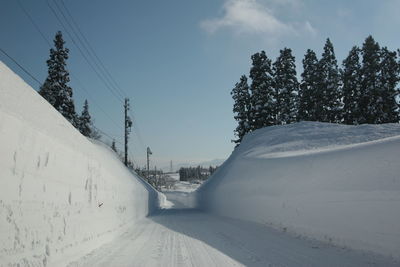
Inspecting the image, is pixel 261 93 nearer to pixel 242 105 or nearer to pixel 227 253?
pixel 242 105

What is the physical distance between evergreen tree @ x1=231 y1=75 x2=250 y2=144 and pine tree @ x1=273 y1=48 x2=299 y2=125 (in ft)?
16.6

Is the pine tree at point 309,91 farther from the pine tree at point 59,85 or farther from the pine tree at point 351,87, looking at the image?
the pine tree at point 59,85

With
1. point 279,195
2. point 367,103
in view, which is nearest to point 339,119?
point 367,103

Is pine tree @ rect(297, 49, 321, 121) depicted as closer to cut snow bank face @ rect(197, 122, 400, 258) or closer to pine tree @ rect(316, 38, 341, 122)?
pine tree @ rect(316, 38, 341, 122)

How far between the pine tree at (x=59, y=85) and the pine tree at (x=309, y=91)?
29.3m

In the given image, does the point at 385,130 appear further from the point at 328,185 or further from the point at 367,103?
the point at 367,103

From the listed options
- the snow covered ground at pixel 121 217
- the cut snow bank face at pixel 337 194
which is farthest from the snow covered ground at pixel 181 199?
the snow covered ground at pixel 121 217

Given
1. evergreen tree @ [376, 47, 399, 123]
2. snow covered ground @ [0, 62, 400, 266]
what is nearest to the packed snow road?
snow covered ground @ [0, 62, 400, 266]

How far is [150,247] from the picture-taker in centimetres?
800

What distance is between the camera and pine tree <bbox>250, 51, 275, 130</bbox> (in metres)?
42.9

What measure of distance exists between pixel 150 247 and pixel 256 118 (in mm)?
37187

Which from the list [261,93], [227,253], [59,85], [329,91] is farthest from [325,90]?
[227,253]

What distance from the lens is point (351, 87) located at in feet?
136

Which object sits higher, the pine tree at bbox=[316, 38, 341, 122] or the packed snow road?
the pine tree at bbox=[316, 38, 341, 122]
